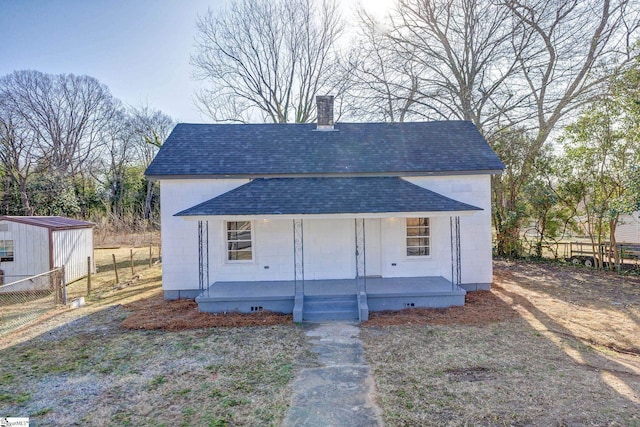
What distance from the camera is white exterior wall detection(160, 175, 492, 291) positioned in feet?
31.8

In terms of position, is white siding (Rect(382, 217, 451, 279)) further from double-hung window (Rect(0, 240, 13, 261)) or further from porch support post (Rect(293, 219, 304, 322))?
double-hung window (Rect(0, 240, 13, 261))

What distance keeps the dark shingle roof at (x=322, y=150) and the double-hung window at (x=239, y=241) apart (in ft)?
5.31

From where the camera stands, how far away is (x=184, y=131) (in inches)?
464

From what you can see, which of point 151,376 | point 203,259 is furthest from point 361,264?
point 151,376

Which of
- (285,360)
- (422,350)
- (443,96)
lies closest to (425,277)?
(422,350)

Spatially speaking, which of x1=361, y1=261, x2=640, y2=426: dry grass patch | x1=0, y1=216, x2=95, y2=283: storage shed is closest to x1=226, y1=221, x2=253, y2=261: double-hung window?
x1=361, y1=261, x2=640, y2=426: dry grass patch

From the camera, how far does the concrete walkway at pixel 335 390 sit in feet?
13.0

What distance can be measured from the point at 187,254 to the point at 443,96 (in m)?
16.4

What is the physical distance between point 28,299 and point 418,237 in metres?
12.6

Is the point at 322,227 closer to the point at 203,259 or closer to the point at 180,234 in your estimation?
the point at 203,259

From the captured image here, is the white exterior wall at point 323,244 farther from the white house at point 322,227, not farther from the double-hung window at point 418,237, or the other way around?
the double-hung window at point 418,237

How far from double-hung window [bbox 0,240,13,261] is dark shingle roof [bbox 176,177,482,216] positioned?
7636 mm

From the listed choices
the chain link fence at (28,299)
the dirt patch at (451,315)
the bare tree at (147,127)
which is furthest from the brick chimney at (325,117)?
the bare tree at (147,127)

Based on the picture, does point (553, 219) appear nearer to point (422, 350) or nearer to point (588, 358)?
point (588, 358)
